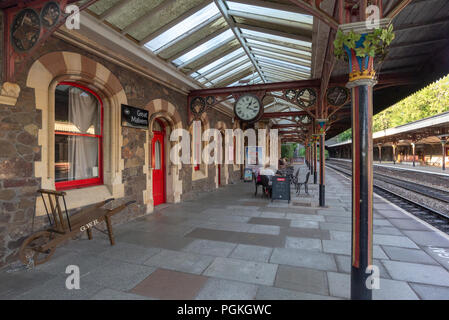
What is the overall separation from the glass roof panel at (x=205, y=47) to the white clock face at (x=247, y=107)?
66.4 inches

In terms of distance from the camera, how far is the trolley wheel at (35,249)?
3203 millimetres

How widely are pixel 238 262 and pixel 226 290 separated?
2.46 ft

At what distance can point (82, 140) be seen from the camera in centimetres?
489

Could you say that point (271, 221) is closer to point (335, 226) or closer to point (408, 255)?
point (335, 226)

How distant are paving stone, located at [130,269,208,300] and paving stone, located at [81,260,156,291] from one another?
0.39ft

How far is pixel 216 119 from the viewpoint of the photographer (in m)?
10.9

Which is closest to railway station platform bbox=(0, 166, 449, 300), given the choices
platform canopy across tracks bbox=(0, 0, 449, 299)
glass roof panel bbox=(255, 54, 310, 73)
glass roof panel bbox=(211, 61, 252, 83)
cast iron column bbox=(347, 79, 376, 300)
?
cast iron column bbox=(347, 79, 376, 300)

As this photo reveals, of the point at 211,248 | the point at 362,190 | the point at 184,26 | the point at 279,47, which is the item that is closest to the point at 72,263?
the point at 211,248

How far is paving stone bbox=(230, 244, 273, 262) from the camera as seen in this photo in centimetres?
356

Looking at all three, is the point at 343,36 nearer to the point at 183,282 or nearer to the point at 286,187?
the point at 183,282

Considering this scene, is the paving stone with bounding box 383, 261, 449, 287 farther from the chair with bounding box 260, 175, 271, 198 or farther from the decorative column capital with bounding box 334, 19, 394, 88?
the chair with bounding box 260, 175, 271, 198

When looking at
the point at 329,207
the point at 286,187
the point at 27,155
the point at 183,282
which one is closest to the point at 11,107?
the point at 27,155

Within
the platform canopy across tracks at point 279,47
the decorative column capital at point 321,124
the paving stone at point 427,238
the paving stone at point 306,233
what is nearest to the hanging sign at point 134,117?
the platform canopy across tracks at point 279,47

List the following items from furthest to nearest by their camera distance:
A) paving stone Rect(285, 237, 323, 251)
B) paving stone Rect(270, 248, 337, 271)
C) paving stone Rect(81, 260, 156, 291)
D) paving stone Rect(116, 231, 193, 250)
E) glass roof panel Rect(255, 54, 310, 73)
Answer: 1. glass roof panel Rect(255, 54, 310, 73)
2. paving stone Rect(116, 231, 193, 250)
3. paving stone Rect(285, 237, 323, 251)
4. paving stone Rect(270, 248, 337, 271)
5. paving stone Rect(81, 260, 156, 291)
